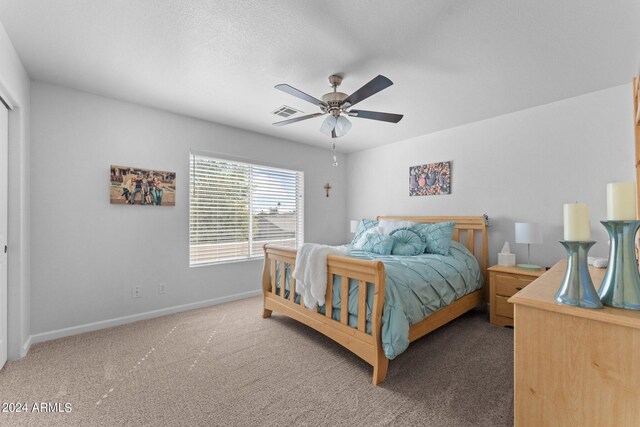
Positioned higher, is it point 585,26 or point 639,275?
point 585,26

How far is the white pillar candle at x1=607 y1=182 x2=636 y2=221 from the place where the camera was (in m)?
1.00

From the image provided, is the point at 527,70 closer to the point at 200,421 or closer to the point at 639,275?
the point at 639,275

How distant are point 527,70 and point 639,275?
6.90ft

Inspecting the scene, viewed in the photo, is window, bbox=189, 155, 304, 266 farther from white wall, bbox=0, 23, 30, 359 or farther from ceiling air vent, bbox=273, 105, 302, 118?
white wall, bbox=0, 23, 30, 359

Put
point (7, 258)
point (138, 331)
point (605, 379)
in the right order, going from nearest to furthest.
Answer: point (605, 379) → point (7, 258) → point (138, 331)

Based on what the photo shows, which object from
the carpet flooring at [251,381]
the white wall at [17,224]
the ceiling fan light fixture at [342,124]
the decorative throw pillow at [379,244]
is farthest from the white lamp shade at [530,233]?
the white wall at [17,224]

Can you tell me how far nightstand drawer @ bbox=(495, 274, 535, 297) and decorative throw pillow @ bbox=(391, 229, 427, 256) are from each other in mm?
828

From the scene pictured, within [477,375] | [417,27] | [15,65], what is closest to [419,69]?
[417,27]

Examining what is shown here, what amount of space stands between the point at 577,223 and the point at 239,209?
11.7 feet

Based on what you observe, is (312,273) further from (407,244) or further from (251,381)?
(407,244)

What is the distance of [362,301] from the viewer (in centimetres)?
211

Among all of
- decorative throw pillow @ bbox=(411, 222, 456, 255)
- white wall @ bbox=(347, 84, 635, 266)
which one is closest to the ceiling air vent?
white wall @ bbox=(347, 84, 635, 266)

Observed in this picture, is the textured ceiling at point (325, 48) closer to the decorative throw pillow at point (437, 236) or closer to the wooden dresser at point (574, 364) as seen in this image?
the decorative throw pillow at point (437, 236)

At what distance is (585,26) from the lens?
1.81 m
